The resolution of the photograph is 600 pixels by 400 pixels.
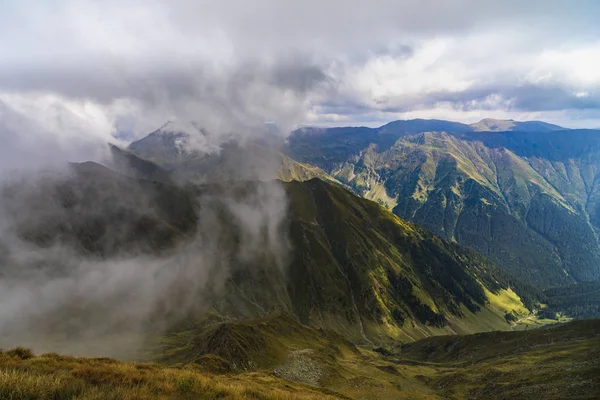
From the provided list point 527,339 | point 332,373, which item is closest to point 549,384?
point 332,373

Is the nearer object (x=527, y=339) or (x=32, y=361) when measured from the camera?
(x=32, y=361)

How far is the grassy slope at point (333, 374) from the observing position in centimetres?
1692

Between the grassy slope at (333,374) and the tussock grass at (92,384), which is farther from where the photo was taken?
the grassy slope at (333,374)

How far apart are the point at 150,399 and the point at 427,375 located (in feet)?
481

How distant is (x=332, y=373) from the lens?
104m

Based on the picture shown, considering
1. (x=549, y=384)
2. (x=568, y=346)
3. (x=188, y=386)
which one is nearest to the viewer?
(x=188, y=386)

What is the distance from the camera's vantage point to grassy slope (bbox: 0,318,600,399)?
55.5 ft

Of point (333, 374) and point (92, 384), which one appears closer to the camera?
point (92, 384)

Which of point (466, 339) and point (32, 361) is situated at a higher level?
point (32, 361)

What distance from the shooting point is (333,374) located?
337 ft

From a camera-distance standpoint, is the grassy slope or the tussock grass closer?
the tussock grass

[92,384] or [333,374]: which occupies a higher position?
[92,384]

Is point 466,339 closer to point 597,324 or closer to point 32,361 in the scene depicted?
point 597,324

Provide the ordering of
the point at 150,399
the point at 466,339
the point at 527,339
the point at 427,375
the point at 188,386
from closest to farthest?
the point at 150,399, the point at 188,386, the point at 427,375, the point at 527,339, the point at 466,339
